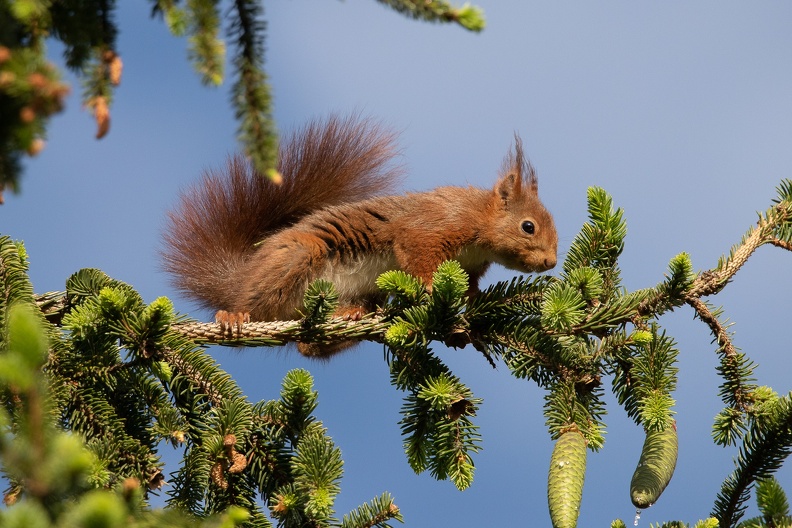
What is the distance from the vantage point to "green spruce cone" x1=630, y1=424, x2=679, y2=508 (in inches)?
67.8

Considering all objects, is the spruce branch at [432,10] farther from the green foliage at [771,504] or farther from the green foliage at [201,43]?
the green foliage at [771,504]

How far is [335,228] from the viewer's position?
3439 millimetres

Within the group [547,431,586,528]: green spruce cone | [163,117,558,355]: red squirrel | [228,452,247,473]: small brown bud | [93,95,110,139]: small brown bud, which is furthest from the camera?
[163,117,558,355]: red squirrel

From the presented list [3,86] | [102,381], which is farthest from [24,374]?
[102,381]

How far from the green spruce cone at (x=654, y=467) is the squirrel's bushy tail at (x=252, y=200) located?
200 cm

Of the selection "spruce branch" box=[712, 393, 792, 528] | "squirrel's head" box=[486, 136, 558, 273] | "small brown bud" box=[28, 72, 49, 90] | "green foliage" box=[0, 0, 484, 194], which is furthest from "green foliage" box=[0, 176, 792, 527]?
"squirrel's head" box=[486, 136, 558, 273]

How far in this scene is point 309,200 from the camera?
12.3ft

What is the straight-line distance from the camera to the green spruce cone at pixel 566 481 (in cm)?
164

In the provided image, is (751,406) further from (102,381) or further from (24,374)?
(24,374)

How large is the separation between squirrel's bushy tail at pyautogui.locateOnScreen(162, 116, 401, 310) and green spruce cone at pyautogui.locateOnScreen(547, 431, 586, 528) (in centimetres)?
192

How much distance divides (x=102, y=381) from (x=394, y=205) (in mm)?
1890

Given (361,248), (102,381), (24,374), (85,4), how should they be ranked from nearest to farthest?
(24,374), (85,4), (102,381), (361,248)

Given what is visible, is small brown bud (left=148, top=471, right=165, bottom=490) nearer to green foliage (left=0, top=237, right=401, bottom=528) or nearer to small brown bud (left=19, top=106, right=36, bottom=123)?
green foliage (left=0, top=237, right=401, bottom=528)

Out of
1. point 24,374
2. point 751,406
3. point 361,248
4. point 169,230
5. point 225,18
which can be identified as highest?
point 169,230
